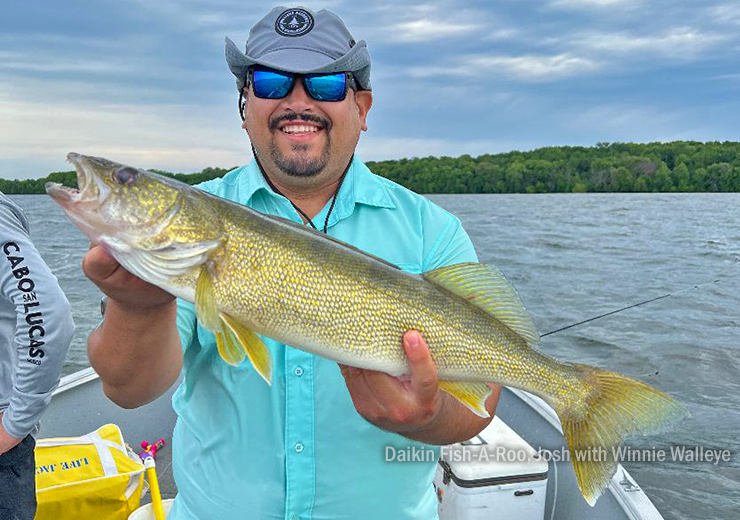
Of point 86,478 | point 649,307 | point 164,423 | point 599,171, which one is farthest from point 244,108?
point 599,171

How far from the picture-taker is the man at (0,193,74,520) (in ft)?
9.53

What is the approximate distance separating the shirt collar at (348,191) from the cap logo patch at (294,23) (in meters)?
0.62

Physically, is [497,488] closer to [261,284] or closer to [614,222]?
[261,284]

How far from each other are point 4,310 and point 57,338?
1.07ft

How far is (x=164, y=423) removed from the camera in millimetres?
6316

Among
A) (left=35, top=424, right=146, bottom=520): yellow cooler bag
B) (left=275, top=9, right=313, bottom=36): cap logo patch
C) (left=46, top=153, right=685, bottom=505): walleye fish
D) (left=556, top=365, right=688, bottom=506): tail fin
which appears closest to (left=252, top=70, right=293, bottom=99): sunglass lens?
(left=275, top=9, right=313, bottom=36): cap logo patch

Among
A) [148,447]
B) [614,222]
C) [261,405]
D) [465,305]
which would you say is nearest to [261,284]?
[261,405]

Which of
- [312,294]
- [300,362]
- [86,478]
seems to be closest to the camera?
[312,294]

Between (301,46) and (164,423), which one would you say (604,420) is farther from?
(164,423)

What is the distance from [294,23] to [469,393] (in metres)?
1.78

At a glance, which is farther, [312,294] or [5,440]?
[5,440]

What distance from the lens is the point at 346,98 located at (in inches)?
→ 110

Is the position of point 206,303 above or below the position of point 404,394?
above

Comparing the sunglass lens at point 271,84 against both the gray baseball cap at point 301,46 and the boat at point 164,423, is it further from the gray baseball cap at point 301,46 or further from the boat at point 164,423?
the boat at point 164,423
